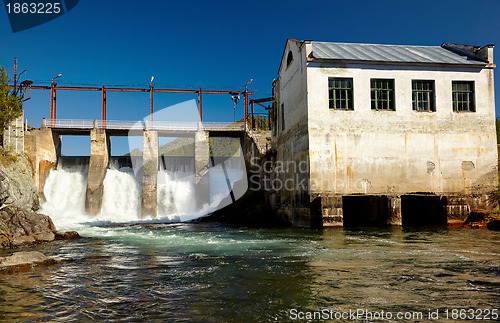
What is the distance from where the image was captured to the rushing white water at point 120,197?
33.9 meters

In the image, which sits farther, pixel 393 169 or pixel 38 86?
pixel 38 86

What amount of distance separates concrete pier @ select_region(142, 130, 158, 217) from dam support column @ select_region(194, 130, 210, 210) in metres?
3.72

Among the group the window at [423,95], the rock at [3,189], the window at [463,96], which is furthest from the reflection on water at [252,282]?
the window at [463,96]

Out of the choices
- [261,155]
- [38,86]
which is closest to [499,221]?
[261,155]

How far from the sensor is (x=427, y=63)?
21.3 meters

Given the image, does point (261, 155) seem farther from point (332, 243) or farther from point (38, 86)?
point (38, 86)

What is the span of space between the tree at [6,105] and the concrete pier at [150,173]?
34.8 feet

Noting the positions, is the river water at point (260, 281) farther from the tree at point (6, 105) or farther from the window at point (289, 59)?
the tree at point (6, 105)

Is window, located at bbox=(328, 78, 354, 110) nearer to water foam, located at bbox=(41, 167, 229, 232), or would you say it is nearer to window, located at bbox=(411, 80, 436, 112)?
window, located at bbox=(411, 80, 436, 112)

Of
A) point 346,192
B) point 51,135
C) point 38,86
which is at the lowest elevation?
point 346,192

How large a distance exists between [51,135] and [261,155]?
19821mm

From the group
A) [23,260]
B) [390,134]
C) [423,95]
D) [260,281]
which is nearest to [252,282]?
Answer: [260,281]

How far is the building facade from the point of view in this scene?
66.0ft

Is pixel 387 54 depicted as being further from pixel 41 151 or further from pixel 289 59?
pixel 41 151
